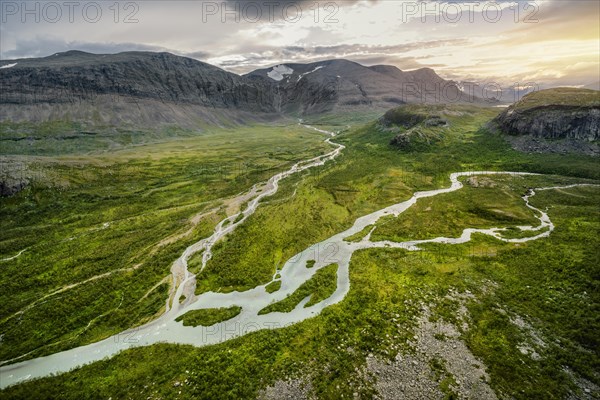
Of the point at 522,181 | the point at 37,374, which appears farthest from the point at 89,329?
the point at 522,181

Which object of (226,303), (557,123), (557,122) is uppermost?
(557,122)

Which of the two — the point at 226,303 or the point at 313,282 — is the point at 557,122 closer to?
the point at 313,282

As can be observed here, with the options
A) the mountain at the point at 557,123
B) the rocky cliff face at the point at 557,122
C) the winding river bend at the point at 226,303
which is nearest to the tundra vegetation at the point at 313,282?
the winding river bend at the point at 226,303

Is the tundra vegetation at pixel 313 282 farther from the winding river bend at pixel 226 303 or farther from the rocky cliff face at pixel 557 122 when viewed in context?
the rocky cliff face at pixel 557 122

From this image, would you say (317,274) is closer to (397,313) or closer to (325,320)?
(325,320)

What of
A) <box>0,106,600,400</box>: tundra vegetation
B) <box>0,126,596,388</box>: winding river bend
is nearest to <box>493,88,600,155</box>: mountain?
<box>0,106,600,400</box>: tundra vegetation

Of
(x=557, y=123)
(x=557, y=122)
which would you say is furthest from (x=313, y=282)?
(x=557, y=122)
